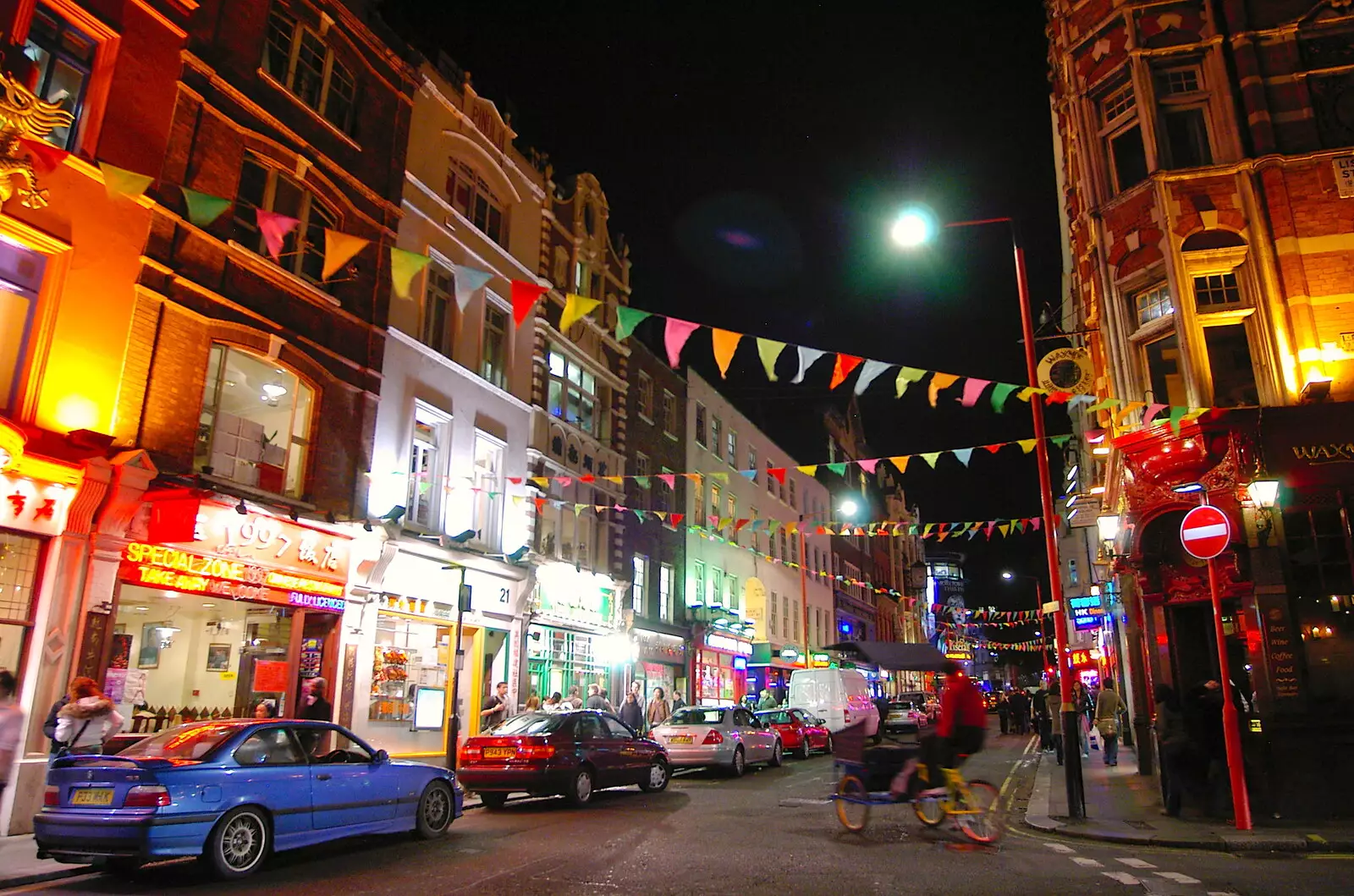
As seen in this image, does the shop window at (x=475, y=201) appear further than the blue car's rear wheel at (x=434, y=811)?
Yes

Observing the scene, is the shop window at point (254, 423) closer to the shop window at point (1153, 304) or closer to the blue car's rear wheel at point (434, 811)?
the blue car's rear wheel at point (434, 811)

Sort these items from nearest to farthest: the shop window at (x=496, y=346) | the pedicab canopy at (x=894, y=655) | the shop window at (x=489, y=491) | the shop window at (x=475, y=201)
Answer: the shop window at (x=489, y=491) → the shop window at (x=475, y=201) → the shop window at (x=496, y=346) → the pedicab canopy at (x=894, y=655)

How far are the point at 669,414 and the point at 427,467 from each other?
45.9 feet

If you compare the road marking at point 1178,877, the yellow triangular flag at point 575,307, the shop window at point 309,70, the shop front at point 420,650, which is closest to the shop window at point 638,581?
the shop front at point 420,650

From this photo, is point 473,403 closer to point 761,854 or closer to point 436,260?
point 436,260

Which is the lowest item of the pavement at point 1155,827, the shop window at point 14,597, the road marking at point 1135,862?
the road marking at point 1135,862

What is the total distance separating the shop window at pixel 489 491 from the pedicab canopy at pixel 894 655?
1013 centimetres

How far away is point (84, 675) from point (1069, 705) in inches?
517

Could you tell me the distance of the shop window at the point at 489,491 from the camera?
68.6ft

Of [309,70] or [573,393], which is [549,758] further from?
[573,393]

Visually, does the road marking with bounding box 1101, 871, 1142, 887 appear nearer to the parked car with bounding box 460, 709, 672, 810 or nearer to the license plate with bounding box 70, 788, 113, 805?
the parked car with bounding box 460, 709, 672, 810

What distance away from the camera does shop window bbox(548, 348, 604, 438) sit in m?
25.1

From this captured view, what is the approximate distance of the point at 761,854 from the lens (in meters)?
9.59

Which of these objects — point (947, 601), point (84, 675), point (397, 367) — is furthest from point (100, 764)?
point (947, 601)
